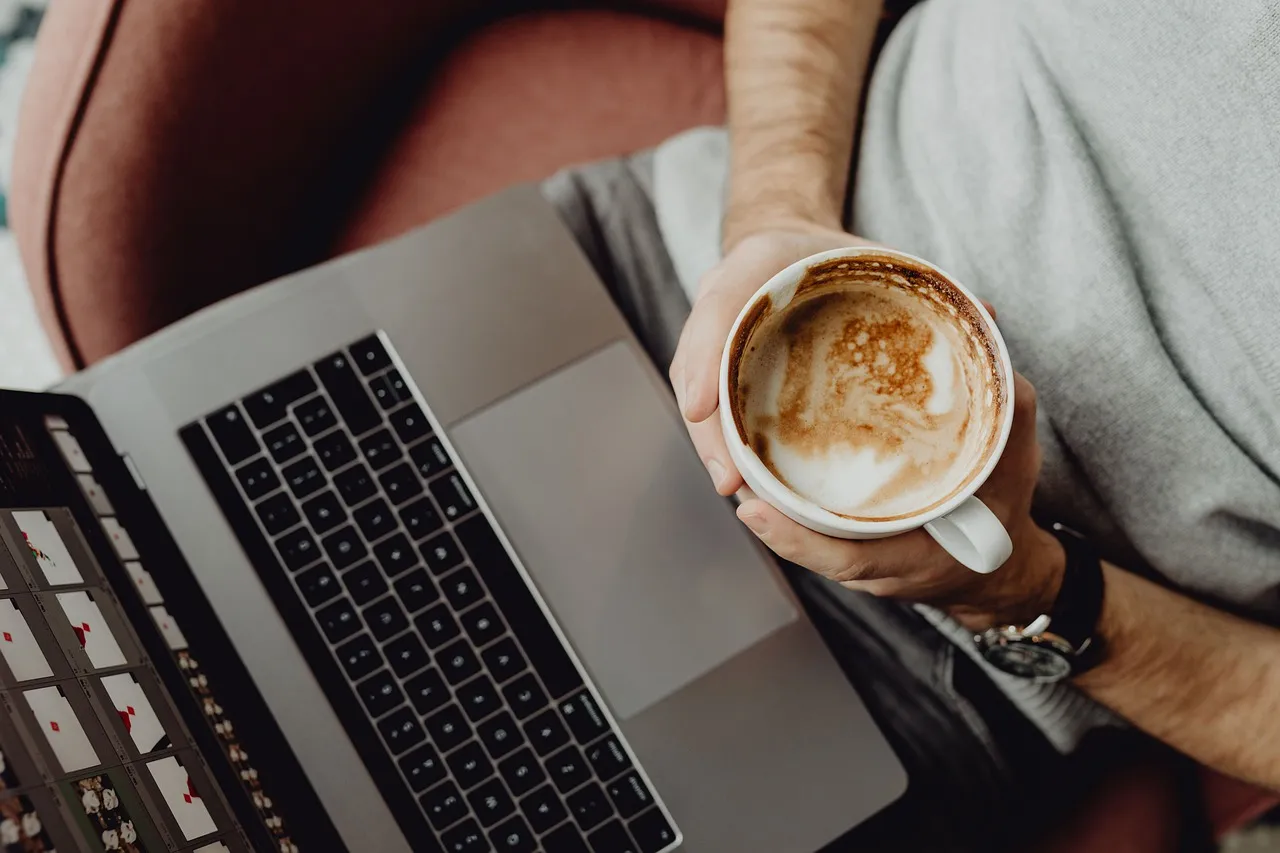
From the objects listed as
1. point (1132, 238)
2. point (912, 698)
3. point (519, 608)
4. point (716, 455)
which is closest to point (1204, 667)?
point (912, 698)

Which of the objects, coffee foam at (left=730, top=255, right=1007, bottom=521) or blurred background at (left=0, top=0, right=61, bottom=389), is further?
blurred background at (left=0, top=0, right=61, bottom=389)

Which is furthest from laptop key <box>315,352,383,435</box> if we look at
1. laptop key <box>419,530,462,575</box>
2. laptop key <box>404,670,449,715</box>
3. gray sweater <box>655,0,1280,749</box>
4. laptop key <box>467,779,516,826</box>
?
gray sweater <box>655,0,1280,749</box>

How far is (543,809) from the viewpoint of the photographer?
2.47 ft

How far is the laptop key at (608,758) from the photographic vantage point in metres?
0.77

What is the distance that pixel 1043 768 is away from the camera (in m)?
0.88

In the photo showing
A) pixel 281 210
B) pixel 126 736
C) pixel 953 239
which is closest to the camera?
pixel 126 736

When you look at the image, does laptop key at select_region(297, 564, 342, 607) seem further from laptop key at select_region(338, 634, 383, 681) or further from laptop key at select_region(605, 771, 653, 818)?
laptop key at select_region(605, 771, 653, 818)

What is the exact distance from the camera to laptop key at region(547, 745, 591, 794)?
0.76 metres

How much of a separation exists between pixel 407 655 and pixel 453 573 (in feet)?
0.25

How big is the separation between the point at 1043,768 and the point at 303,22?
1019 millimetres

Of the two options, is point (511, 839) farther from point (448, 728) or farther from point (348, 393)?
point (348, 393)

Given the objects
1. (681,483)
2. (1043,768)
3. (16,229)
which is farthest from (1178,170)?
(16,229)

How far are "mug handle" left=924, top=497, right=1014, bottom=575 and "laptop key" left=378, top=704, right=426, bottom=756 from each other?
46 cm

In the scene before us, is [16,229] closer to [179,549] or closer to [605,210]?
[179,549]
